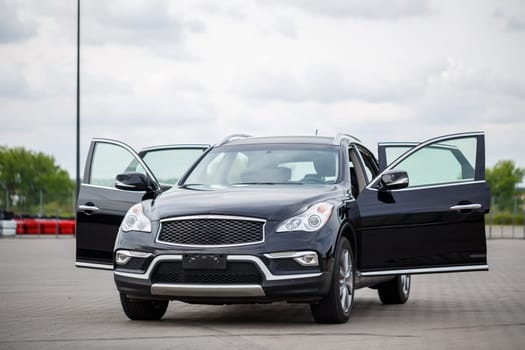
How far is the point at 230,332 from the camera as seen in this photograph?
9008mm

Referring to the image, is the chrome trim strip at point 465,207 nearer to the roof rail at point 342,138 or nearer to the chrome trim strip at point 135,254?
the roof rail at point 342,138

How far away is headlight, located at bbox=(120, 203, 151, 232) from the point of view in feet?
31.5

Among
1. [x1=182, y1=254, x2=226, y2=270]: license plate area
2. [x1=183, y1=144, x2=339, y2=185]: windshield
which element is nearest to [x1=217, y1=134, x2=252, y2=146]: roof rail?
[x1=183, y1=144, x2=339, y2=185]: windshield

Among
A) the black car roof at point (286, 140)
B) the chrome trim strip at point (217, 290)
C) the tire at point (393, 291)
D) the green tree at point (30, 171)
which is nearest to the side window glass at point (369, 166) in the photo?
the black car roof at point (286, 140)

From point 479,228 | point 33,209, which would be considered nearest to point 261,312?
point 479,228

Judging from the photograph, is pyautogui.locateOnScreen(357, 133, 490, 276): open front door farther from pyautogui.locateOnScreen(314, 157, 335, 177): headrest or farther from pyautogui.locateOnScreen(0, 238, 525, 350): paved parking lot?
pyautogui.locateOnScreen(0, 238, 525, 350): paved parking lot

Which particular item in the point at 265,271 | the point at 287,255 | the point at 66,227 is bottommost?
the point at 66,227

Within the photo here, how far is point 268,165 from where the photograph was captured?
10.8 m

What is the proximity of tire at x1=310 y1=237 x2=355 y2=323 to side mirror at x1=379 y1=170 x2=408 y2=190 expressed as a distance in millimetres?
795

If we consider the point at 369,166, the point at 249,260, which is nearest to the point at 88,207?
the point at 249,260

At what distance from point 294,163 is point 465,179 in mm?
1714

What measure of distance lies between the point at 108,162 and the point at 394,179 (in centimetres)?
310

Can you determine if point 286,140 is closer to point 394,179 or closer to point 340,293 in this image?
point 394,179

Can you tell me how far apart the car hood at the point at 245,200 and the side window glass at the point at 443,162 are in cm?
120
